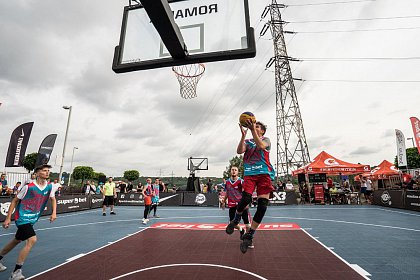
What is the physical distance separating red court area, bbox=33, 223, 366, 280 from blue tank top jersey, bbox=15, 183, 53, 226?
983 millimetres

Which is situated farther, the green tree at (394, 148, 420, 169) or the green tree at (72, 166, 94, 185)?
the green tree at (72, 166, 94, 185)

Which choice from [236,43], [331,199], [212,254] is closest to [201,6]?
[236,43]

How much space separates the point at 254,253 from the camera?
5.34 meters

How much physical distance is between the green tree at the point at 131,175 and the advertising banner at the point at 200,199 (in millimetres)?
75326

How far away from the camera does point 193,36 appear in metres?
4.91

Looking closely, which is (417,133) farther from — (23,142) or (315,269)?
(23,142)

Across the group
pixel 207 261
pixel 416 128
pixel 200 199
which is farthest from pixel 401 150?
pixel 207 261

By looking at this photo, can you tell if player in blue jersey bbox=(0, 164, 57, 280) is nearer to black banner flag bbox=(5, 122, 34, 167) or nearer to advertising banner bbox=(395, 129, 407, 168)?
black banner flag bbox=(5, 122, 34, 167)

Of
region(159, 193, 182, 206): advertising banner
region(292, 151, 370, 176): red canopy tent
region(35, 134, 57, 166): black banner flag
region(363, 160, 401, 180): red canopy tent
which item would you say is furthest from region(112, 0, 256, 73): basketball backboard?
region(363, 160, 401, 180): red canopy tent

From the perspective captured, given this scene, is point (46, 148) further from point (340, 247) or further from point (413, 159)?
point (413, 159)

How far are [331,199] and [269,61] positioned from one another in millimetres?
18689

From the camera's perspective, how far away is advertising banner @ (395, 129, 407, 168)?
16.6 m

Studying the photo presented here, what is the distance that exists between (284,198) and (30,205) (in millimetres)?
18282

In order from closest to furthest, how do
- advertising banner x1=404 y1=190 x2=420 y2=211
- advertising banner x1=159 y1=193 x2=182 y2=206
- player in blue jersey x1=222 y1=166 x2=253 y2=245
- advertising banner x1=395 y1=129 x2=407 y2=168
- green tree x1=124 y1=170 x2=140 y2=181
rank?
1. player in blue jersey x1=222 y1=166 x2=253 y2=245
2. advertising banner x1=404 y1=190 x2=420 y2=211
3. advertising banner x1=395 y1=129 x2=407 y2=168
4. advertising banner x1=159 y1=193 x2=182 y2=206
5. green tree x1=124 y1=170 x2=140 y2=181
